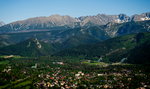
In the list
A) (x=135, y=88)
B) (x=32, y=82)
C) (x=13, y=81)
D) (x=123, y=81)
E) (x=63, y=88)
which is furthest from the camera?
(x=13, y=81)

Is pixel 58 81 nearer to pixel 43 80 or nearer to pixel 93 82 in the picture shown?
pixel 43 80

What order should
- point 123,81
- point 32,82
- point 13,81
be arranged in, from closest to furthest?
point 123,81
point 32,82
point 13,81

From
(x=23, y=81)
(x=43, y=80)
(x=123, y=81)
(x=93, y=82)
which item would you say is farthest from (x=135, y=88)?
(x=23, y=81)

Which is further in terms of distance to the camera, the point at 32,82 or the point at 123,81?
the point at 32,82

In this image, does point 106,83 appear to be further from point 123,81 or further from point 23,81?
point 23,81

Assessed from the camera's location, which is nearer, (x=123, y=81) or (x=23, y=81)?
(x=123, y=81)

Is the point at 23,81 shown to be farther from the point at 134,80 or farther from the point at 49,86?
the point at 134,80

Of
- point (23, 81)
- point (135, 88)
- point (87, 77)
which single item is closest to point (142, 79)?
point (135, 88)

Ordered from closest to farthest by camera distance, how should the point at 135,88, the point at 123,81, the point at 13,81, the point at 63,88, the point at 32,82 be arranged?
the point at 135,88, the point at 63,88, the point at 123,81, the point at 32,82, the point at 13,81
